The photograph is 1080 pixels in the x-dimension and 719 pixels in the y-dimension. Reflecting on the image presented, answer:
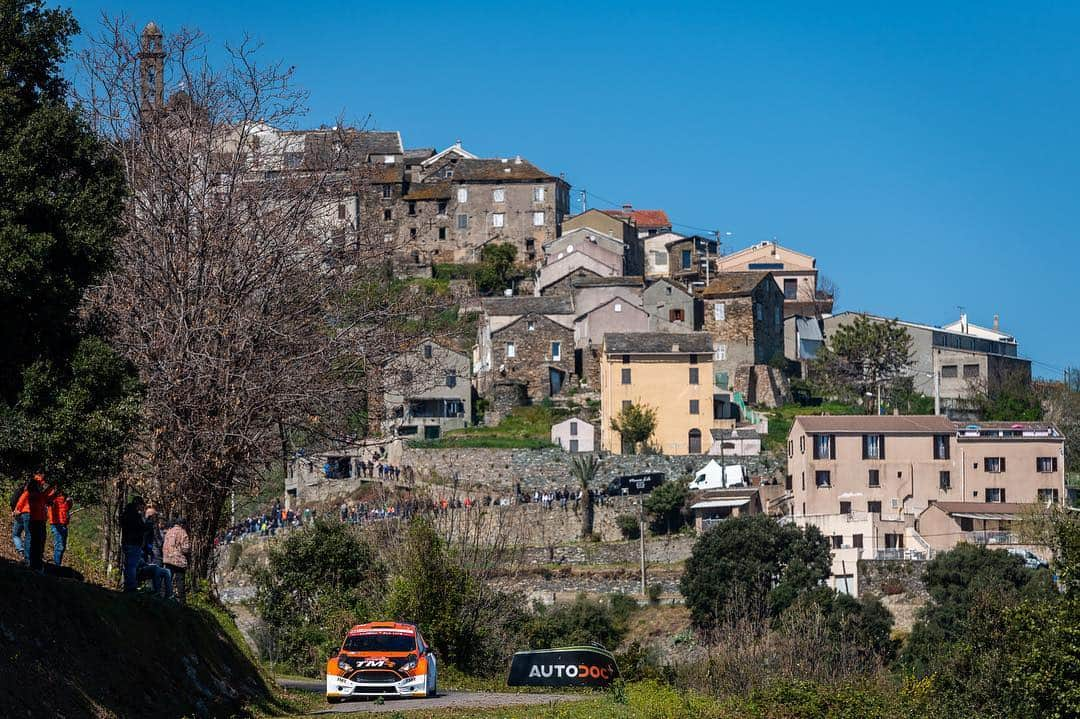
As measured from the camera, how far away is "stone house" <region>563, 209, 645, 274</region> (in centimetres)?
10788

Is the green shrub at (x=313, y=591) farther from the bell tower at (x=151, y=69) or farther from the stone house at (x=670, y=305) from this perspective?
the stone house at (x=670, y=305)

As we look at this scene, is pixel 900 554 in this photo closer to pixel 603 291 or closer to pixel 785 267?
pixel 603 291

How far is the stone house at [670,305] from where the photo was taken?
94.2m

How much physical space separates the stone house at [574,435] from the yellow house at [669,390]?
1.87 metres

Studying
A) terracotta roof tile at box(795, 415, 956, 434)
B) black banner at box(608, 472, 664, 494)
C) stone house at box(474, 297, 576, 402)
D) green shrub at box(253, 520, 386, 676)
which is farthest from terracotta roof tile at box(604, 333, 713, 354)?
green shrub at box(253, 520, 386, 676)

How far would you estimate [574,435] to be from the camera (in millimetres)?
81125

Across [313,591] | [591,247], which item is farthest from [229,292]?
[591,247]

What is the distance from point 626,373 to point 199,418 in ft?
193

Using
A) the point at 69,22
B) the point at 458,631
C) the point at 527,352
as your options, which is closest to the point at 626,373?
the point at 527,352

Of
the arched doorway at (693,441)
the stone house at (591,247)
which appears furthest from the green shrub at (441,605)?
the stone house at (591,247)

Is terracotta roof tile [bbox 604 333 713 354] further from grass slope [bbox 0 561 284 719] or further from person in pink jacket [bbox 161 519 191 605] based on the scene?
grass slope [bbox 0 561 284 719]

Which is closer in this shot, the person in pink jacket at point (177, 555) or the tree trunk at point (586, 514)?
the person in pink jacket at point (177, 555)

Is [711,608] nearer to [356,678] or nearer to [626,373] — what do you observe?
[626,373]

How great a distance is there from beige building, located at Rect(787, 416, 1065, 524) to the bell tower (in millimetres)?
47163
